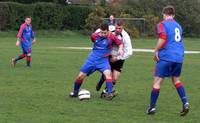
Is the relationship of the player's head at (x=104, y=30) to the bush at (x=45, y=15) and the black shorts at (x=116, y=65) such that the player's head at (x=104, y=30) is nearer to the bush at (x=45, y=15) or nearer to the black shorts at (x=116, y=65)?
the black shorts at (x=116, y=65)

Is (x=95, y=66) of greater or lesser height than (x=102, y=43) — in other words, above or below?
below

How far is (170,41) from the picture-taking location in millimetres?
10102

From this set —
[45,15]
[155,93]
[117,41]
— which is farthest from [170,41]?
[45,15]

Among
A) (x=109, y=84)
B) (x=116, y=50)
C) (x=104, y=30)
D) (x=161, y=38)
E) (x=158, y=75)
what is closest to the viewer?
(x=161, y=38)

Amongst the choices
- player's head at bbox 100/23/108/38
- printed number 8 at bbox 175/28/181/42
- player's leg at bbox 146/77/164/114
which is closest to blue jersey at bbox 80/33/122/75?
player's head at bbox 100/23/108/38

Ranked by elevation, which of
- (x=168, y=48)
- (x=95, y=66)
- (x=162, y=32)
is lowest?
(x=95, y=66)

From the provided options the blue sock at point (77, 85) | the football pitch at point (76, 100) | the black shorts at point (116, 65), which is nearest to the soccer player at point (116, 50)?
the black shorts at point (116, 65)

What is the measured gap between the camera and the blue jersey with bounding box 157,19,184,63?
10.1 m

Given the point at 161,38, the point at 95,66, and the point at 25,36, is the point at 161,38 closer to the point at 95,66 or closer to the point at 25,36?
the point at 95,66

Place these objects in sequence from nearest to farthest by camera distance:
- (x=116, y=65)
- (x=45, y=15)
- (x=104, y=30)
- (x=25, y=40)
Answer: (x=104, y=30) → (x=116, y=65) → (x=25, y=40) → (x=45, y=15)

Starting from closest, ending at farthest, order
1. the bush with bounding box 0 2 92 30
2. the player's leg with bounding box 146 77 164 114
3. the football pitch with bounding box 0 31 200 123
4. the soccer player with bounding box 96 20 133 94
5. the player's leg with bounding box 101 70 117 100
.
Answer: the football pitch with bounding box 0 31 200 123 → the player's leg with bounding box 146 77 164 114 → the player's leg with bounding box 101 70 117 100 → the soccer player with bounding box 96 20 133 94 → the bush with bounding box 0 2 92 30

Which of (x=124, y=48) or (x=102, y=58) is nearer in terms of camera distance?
(x=102, y=58)

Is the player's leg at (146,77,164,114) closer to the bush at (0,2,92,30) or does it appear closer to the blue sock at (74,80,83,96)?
the blue sock at (74,80,83,96)

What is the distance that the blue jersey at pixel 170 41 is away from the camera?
33.0ft
